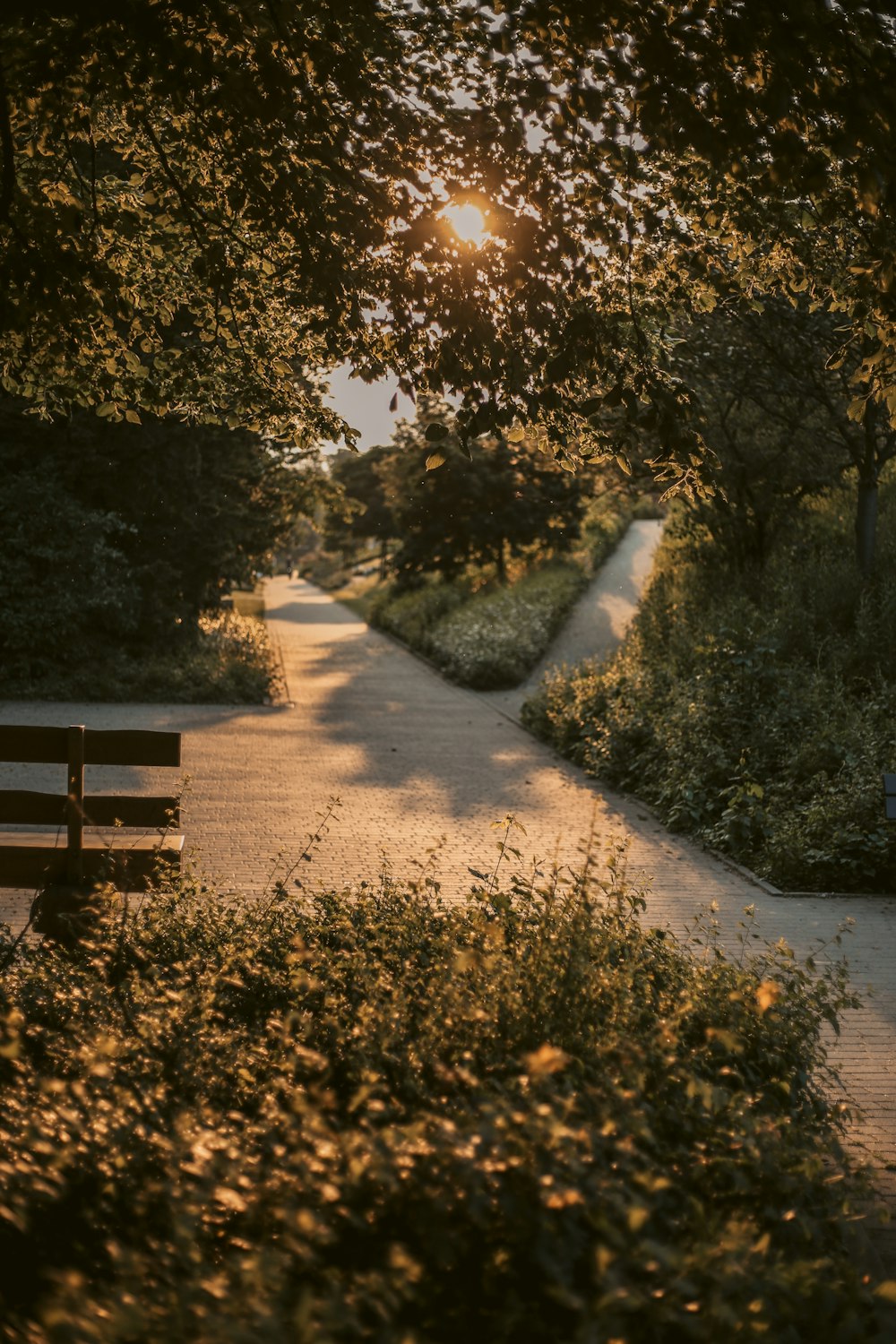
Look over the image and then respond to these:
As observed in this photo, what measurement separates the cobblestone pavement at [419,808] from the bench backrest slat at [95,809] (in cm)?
50

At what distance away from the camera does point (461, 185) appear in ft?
19.2

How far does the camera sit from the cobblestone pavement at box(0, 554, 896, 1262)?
795cm

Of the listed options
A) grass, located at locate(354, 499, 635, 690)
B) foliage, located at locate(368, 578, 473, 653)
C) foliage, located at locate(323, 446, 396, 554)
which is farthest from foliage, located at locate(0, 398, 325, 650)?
foliage, located at locate(323, 446, 396, 554)

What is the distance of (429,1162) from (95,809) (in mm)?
3900

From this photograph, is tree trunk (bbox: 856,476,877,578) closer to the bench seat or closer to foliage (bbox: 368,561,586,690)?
foliage (bbox: 368,561,586,690)

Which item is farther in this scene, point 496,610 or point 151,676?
point 496,610

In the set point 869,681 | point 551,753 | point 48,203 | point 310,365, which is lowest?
point 551,753

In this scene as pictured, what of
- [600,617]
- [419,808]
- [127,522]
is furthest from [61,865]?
[600,617]

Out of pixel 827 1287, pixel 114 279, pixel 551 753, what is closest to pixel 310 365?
pixel 114 279

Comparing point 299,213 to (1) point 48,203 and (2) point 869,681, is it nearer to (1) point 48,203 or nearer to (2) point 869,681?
(1) point 48,203

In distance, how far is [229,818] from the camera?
37.6 ft

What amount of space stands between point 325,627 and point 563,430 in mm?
35771

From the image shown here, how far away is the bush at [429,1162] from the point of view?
2543 mm

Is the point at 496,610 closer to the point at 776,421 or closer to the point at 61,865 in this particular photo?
the point at 776,421
